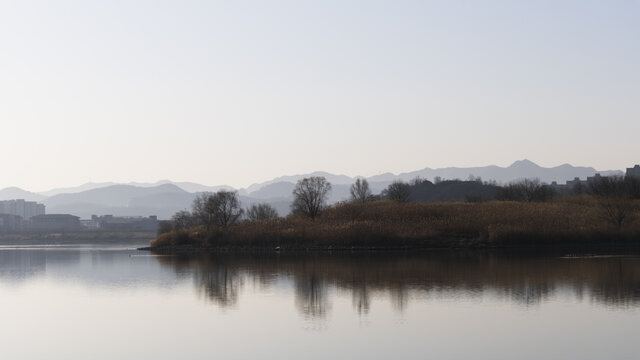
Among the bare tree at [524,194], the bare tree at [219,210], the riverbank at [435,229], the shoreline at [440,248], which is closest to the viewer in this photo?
the shoreline at [440,248]

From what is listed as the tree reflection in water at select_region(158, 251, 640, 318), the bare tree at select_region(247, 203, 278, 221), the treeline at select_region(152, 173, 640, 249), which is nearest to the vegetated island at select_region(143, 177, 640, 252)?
the treeline at select_region(152, 173, 640, 249)

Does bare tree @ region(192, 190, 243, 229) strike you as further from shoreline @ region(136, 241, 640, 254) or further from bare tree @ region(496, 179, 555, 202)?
bare tree @ region(496, 179, 555, 202)

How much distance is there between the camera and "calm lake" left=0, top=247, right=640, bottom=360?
2105 centimetres

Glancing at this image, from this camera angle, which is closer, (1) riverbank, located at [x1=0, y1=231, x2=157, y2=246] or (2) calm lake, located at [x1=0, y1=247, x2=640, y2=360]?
(2) calm lake, located at [x1=0, y1=247, x2=640, y2=360]

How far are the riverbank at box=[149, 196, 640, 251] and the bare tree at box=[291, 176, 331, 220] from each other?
287cm

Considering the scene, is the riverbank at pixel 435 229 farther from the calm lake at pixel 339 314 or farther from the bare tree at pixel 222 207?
the calm lake at pixel 339 314

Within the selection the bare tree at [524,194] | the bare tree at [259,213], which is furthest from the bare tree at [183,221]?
the bare tree at [524,194]

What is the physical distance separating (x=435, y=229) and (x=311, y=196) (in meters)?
20.0

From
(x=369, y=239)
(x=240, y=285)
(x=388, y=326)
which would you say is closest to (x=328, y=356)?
(x=388, y=326)

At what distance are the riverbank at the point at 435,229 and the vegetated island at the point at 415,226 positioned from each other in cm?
9

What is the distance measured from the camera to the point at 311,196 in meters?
90.0

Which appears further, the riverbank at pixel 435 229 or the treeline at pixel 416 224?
the treeline at pixel 416 224

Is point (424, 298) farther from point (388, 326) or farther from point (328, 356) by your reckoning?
point (328, 356)

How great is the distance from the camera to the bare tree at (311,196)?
9006 centimetres
